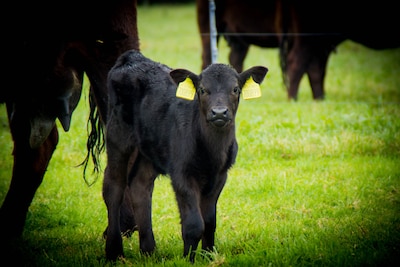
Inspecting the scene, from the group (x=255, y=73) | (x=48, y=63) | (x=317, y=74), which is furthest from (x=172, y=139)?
(x=317, y=74)

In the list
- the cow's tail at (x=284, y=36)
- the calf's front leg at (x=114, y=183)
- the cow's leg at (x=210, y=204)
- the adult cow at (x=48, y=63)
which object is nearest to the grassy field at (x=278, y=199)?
the cow's leg at (x=210, y=204)

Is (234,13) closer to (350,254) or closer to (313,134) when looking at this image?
(313,134)

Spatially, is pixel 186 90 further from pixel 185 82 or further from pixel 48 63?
pixel 48 63

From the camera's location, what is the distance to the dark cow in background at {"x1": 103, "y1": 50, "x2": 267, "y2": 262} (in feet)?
15.8

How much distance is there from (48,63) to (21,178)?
127 centimetres

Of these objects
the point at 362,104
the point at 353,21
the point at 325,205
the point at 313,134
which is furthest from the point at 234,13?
the point at 325,205

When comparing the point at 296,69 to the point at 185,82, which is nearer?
the point at 185,82

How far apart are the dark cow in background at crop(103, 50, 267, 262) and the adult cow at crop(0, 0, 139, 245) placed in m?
0.28

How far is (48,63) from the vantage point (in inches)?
208

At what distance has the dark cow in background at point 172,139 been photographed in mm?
4820

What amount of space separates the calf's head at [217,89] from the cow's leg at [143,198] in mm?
899

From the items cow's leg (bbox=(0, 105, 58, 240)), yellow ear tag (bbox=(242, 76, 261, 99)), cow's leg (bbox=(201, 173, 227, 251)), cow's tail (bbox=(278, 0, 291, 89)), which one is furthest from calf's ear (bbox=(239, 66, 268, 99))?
cow's tail (bbox=(278, 0, 291, 89))

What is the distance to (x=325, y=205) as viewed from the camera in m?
6.42

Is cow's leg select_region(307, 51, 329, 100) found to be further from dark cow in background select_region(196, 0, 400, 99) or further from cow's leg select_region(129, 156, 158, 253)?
cow's leg select_region(129, 156, 158, 253)
